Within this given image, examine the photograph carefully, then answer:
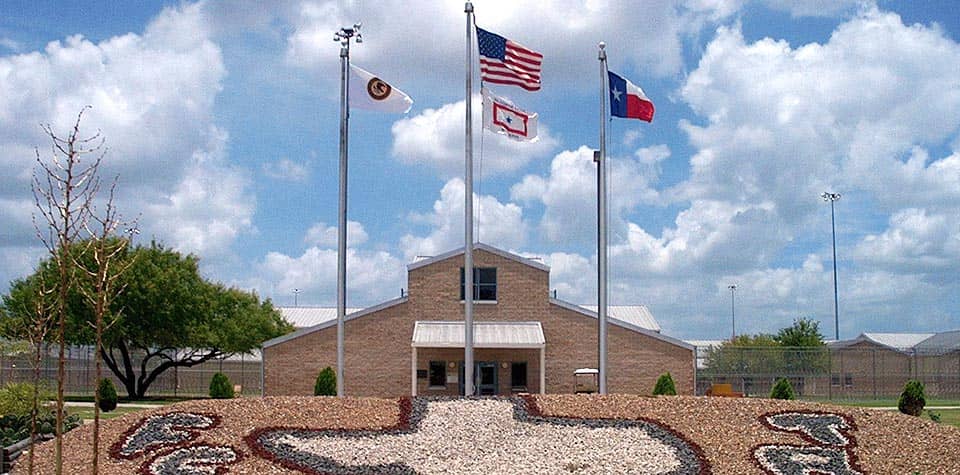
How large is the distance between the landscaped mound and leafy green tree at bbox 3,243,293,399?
2771cm

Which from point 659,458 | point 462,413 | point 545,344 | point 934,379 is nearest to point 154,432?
point 462,413

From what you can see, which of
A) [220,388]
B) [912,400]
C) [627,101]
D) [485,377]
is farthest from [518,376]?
[627,101]

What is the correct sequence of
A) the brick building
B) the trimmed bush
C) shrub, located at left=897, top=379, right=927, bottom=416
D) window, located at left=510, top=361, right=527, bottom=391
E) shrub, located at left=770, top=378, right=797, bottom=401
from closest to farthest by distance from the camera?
shrub, located at left=897, top=379, right=927, bottom=416, shrub, located at left=770, top=378, right=797, bottom=401, the trimmed bush, the brick building, window, located at left=510, top=361, right=527, bottom=391

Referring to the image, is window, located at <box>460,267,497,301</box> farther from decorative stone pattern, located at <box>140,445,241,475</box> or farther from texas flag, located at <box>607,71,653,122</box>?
decorative stone pattern, located at <box>140,445,241,475</box>

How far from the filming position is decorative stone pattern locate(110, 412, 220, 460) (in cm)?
1923

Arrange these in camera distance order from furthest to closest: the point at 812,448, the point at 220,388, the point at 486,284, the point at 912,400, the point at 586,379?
1. the point at 486,284
2. the point at 586,379
3. the point at 220,388
4. the point at 912,400
5. the point at 812,448

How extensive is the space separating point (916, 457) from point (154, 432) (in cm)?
1413

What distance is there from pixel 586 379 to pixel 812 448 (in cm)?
2352

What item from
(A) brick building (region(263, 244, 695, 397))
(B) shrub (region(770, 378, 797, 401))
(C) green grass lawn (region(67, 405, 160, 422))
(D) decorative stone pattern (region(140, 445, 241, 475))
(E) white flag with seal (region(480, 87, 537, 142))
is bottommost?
(C) green grass lawn (region(67, 405, 160, 422))

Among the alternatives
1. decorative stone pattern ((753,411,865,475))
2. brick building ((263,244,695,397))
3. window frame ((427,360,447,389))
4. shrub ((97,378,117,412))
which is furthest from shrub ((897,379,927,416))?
shrub ((97,378,117,412))

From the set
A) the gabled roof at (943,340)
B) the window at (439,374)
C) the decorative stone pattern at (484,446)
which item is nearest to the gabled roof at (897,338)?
the gabled roof at (943,340)

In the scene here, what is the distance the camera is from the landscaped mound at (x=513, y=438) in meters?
18.5

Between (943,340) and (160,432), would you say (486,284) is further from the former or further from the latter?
(943,340)

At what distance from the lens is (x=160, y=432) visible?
20.1 meters
